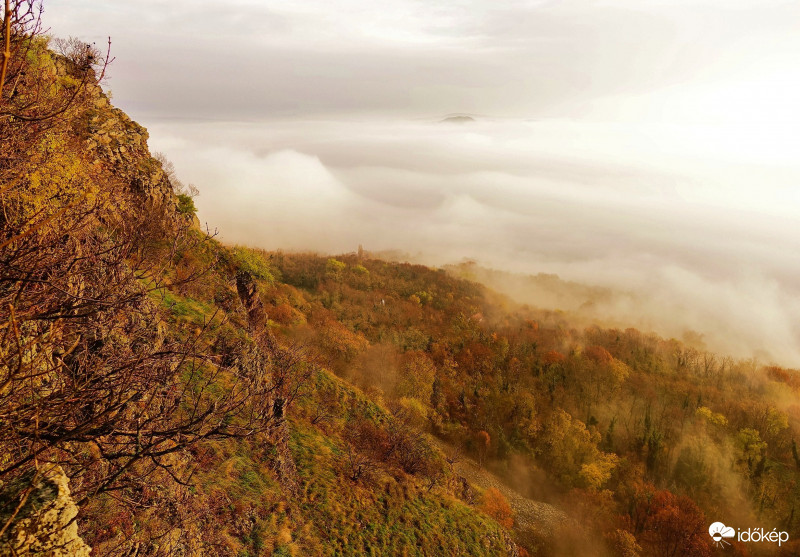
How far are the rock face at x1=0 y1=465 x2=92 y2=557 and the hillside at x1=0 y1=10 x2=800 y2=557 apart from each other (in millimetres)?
21

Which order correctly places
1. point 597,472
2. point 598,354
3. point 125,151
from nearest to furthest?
point 125,151
point 597,472
point 598,354

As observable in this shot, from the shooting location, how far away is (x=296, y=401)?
2388cm

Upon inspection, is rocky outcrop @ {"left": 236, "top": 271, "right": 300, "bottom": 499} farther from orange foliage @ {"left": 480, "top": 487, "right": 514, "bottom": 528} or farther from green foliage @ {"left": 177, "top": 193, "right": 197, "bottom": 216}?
orange foliage @ {"left": 480, "top": 487, "right": 514, "bottom": 528}

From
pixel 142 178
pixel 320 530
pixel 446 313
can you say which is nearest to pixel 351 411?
pixel 320 530

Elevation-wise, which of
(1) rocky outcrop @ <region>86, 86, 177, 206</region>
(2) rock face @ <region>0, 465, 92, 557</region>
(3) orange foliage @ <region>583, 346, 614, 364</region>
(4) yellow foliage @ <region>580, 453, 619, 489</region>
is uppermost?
(1) rocky outcrop @ <region>86, 86, 177, 206</region>

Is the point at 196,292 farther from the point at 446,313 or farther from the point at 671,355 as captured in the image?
the point at 671,355

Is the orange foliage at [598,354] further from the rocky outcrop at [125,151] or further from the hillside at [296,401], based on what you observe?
the rocky outcrop at [125,151]

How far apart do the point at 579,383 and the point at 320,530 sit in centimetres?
9571

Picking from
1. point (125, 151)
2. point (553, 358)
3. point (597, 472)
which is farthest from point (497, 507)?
point (553, 358)

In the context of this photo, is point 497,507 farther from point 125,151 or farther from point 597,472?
point 125,151

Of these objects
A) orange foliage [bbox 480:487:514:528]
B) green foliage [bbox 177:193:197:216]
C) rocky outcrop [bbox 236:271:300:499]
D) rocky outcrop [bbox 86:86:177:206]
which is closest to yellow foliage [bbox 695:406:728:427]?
orange foliage [bbox 480:487:514:528]

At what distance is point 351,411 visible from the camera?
2709 centimetres

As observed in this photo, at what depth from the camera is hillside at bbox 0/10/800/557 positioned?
17.1 feet

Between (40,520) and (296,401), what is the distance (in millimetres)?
21125
